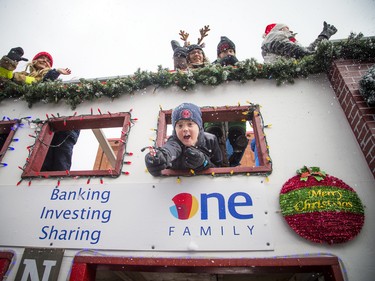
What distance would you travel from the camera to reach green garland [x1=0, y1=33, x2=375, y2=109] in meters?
3.37

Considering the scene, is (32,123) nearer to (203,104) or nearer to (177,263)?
(203,104)

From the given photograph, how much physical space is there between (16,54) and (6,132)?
5.23ft

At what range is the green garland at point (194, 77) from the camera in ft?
11.1

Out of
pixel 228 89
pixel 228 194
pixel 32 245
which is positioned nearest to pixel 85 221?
pixel 32 245

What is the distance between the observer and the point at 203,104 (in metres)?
3.65

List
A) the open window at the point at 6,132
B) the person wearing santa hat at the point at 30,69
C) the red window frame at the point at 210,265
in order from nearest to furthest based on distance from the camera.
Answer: the red window frame at the point at 210,265, the open window at the point at 6,132, the person wearing santa hat at the point at 30,69

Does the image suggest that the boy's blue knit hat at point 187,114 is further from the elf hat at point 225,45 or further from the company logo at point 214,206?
the elf hat at point 225,45

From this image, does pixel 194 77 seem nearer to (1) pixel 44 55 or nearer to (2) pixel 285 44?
(2) pixel 285 44

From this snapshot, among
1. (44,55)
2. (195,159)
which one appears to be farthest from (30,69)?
(195,159)

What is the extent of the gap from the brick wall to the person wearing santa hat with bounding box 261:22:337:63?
736 mm

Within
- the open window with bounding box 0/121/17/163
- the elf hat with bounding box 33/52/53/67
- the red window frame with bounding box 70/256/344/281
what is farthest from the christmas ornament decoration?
the elf hat with bounding box 33/52/53/67

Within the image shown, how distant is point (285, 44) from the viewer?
4.27m

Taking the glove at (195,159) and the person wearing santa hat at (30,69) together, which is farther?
the person wearing santa hat at (30,69)

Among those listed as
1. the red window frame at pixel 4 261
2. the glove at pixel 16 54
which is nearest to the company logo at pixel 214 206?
the red window frame at pixel 4 261
